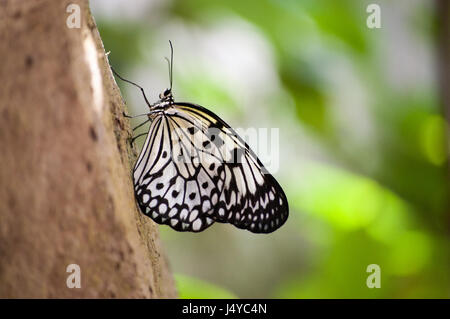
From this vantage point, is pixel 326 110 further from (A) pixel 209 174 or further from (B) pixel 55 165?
(B) pixel 55 165

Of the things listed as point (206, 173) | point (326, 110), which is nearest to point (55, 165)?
point (206, 173)

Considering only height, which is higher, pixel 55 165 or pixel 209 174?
pixel 209 174

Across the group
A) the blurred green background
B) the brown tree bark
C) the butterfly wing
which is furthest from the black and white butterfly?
the blurred green background

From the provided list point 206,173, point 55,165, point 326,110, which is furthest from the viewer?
point 326,110

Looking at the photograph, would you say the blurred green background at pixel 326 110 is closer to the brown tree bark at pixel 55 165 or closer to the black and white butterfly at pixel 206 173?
the black and white butterfly at pixel 206 173

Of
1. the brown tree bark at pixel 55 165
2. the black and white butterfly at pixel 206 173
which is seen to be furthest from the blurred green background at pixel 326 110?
the brown tree bark at pixel 55 165

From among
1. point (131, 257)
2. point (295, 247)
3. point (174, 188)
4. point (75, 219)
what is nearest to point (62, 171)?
point (75, 219)

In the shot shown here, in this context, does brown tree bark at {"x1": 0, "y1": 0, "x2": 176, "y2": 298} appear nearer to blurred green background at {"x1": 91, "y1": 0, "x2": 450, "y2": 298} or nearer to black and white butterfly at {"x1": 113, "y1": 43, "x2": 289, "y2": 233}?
black and white butterfly at {"x1": 113, "y1": 43, "x2": 289, "y2": 233}

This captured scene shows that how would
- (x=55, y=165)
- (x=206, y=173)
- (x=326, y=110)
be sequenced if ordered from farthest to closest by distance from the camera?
(x=326, y=110) < (x=206, y=173) < (x=55, y=165)
